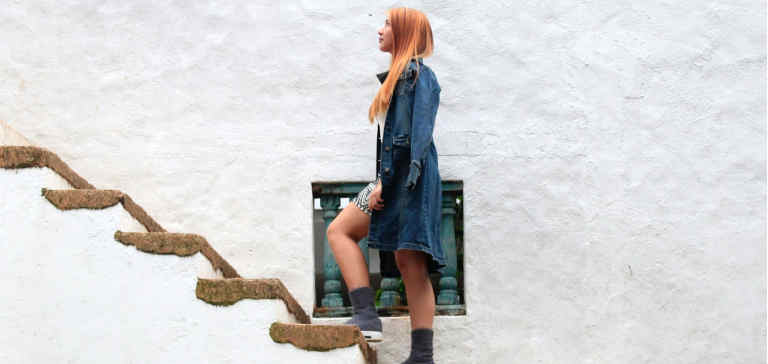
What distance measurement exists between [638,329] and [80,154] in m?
3.01

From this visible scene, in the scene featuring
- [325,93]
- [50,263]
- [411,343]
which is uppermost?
[325,93]

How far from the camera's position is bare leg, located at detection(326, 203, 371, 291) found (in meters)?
5.38

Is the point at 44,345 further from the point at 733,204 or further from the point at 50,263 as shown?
the point at 733,204

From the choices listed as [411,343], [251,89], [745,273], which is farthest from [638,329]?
[251,89]

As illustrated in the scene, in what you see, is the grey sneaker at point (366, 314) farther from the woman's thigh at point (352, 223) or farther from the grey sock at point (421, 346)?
the woman's thigh at point (352, 223)

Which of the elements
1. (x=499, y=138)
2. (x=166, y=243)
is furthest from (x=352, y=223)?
(x=499, y=138)

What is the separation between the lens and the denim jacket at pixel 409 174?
17.3 feet

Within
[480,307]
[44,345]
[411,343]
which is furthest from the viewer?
[480,307]

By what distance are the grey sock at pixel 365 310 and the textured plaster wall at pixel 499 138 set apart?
51 cm

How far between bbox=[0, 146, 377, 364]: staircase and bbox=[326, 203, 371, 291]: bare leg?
1.11ft

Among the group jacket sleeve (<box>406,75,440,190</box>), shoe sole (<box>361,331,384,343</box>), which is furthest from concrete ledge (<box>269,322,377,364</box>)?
jacket sleeve (<box>406,75,440,190</box>)

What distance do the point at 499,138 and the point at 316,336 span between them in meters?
1.74

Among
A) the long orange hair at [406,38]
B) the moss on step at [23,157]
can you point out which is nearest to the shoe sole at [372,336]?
the long orange hair at [406,38]

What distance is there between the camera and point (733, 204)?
6059 millimetres
